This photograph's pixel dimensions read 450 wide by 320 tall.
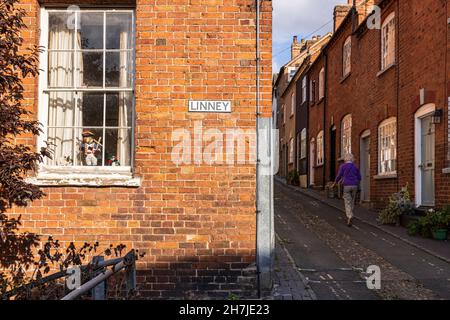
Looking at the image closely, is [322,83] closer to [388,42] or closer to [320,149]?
[320,149]

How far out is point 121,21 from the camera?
6.09 metres

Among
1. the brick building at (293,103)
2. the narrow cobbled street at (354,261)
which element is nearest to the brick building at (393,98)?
the narrow cobbled street at (354,261)

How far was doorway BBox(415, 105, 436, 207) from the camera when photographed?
454 inches

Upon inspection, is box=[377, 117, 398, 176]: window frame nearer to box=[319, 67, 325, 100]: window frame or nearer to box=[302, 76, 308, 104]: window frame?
box=[319, 67, 325, 100]: window frame

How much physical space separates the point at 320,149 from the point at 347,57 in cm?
557

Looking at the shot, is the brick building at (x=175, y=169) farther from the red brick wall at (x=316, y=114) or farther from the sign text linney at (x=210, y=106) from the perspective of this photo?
the red brick wall at (x=316, y=114)

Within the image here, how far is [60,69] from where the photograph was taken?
20.1 ft

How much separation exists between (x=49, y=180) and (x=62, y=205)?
32 cm

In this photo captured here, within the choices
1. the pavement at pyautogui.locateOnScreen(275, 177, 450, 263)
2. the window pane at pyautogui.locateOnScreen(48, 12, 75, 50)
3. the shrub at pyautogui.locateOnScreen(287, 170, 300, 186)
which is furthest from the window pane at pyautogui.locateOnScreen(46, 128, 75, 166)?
the shrub at pyautogui.locateOnScreen(287, 170, 300, 186)

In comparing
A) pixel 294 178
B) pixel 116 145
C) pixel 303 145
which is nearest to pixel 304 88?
pixel 303 145

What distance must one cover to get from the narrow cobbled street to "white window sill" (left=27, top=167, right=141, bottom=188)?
2.56 meters

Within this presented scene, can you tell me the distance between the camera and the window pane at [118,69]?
6082 mm

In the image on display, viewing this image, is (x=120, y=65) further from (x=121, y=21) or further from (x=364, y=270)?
(x=364, y=270)

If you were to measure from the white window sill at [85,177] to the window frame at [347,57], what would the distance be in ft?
45.4
